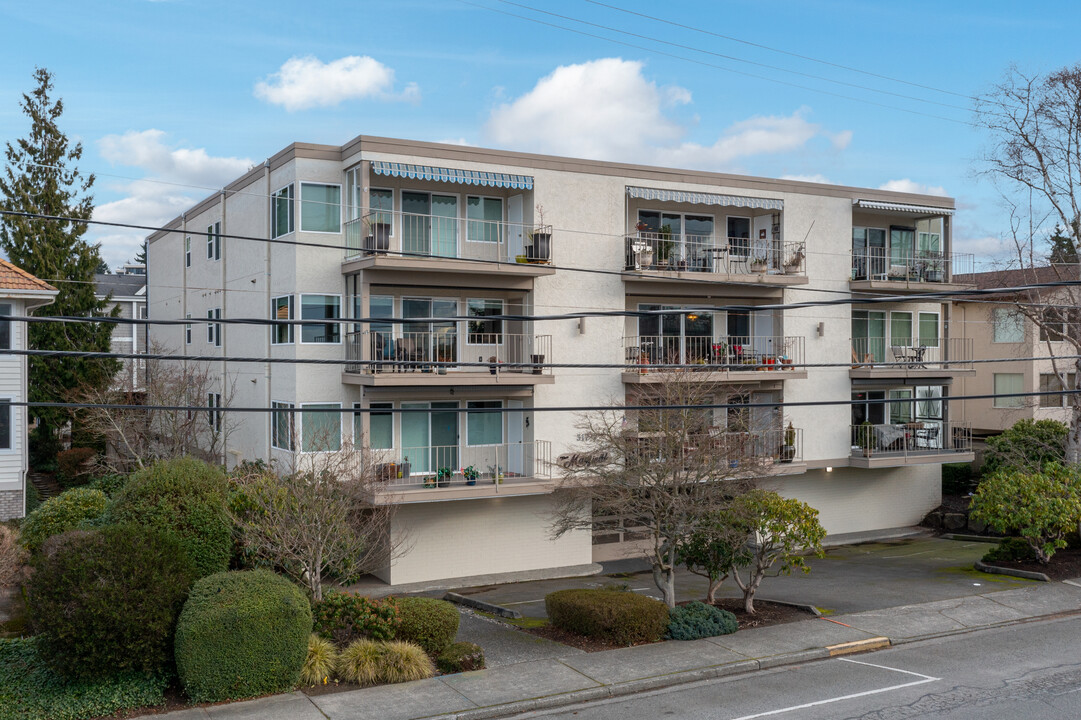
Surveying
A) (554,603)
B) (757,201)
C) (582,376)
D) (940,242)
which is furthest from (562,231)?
(940,242)

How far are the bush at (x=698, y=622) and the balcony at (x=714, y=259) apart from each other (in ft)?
35.7

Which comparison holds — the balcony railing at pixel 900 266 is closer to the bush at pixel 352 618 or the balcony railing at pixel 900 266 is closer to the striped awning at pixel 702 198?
the striped awning at pixel 702 198

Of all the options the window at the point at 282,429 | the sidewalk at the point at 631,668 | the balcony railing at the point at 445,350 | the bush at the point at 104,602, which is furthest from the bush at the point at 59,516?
the sidewalk at the point at 631,668

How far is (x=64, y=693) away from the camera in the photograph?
12562 mm

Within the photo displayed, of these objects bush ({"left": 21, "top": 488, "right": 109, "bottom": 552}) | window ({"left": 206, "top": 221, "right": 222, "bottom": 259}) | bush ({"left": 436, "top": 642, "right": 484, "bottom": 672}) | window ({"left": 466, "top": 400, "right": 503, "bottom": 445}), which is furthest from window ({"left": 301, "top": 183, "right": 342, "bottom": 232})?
bush ({"left": 436, "top": 642, "right": 484, "bottom": 672})

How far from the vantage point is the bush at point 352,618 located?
14977 mm

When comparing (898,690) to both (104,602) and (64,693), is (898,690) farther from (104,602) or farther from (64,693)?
(64,693)

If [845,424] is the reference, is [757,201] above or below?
above

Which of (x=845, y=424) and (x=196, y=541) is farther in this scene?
(x=845, y=424)

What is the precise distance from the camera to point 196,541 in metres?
14.6

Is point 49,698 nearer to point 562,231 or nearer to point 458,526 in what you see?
point 458,526

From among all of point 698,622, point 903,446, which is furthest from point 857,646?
point 903,446

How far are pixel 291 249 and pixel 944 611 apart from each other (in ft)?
57.5

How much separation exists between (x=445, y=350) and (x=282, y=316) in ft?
14.6
